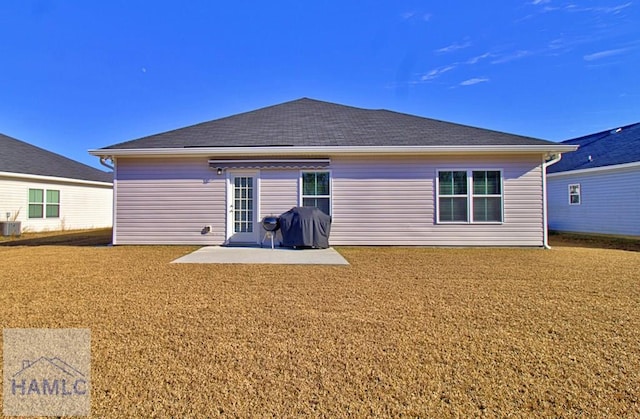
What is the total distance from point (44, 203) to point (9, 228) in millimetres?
2246

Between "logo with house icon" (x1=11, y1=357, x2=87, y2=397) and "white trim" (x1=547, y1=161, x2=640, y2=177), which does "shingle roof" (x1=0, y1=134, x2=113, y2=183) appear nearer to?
"logo with house icon" (x1=11, y1=357, x2=87, y2=397)

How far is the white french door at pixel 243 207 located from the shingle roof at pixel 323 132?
1.00 metres

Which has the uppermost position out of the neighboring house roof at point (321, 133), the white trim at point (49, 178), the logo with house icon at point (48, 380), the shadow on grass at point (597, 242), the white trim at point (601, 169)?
the neighboring house roof at point (321, 133)

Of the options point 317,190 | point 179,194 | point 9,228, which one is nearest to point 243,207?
point 179,194

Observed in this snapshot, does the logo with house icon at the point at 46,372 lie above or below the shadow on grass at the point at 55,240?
below

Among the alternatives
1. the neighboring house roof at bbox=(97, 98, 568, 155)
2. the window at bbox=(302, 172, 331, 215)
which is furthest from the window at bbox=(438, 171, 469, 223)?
the window at bbox=(302, 172, 331, 215)

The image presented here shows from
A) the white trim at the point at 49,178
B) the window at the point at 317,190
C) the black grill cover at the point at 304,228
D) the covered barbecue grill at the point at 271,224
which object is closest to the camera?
the black grill cover at the point at 304,228

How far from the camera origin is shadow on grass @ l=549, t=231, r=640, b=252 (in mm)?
9856

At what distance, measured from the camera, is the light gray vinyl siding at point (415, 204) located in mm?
8898

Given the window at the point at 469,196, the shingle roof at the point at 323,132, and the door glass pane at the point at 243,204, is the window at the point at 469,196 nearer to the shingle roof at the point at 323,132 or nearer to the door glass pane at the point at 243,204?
the shingle roof at the point at 323,132

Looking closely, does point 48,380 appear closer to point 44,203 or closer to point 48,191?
point 44,203

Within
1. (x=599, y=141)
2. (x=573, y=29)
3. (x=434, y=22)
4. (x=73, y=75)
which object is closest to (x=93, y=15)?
(x=73, y=75)

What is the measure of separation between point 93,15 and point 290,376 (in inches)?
610

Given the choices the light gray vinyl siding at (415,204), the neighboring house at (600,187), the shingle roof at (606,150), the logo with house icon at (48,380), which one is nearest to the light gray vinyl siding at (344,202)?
the light gray vinyl siding at (415,204)
